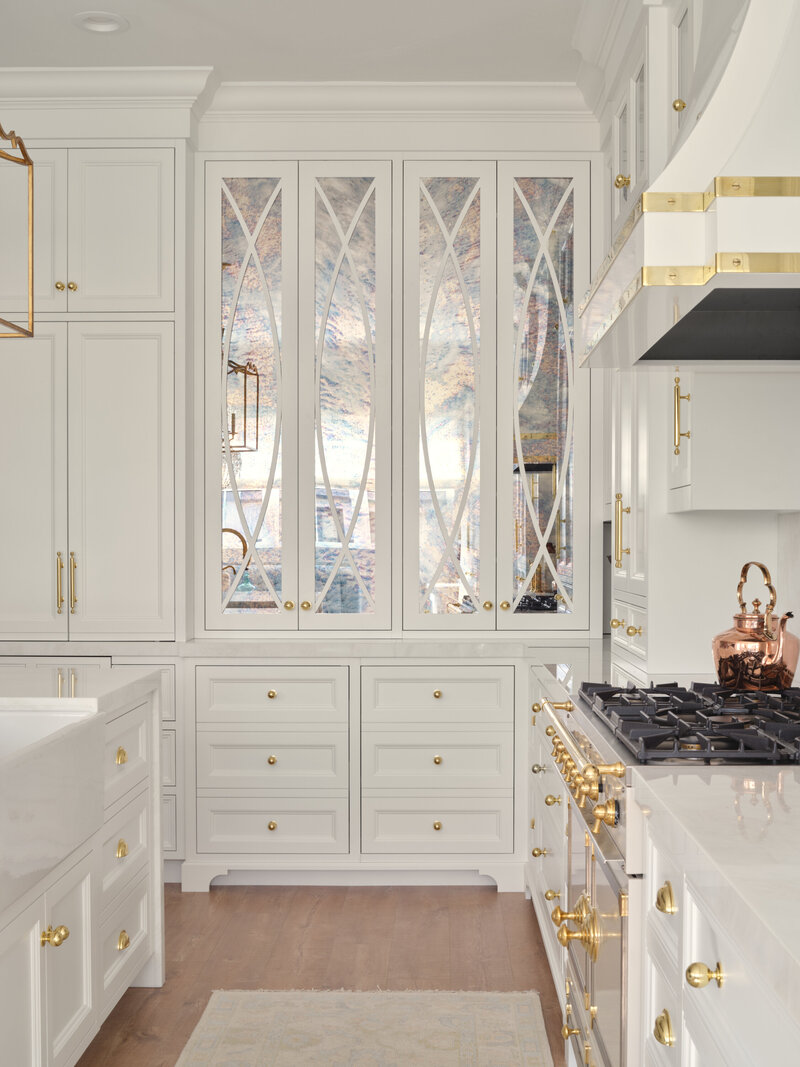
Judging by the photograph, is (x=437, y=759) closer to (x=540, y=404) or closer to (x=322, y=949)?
(x=322, y=949)

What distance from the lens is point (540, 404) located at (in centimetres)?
367

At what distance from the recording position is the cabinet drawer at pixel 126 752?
2.31 metres

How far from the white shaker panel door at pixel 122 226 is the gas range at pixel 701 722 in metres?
2.23

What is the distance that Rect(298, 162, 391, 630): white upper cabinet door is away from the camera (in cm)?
367

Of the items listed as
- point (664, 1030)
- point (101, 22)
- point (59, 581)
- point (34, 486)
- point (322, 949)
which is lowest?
point (322, 949)

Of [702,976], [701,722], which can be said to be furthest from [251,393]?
[702,976]

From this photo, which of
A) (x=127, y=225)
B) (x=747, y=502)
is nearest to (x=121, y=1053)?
(x=747, y=502)

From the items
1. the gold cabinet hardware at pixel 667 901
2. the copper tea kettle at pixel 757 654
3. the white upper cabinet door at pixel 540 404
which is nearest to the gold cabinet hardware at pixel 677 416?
the copper tea kettle at pixel 757 654

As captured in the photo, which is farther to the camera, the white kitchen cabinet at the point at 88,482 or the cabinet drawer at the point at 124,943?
the white kitchen cabinet at the point at 88,482

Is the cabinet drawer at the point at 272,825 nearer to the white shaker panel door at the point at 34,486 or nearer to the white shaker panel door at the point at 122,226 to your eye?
the white shaker panel door at the point at 34,486

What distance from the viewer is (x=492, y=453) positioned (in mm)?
3674

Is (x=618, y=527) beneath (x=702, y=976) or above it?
above

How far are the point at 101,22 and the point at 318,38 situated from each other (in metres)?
0.68

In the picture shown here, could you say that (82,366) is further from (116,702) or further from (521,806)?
(521,806)
